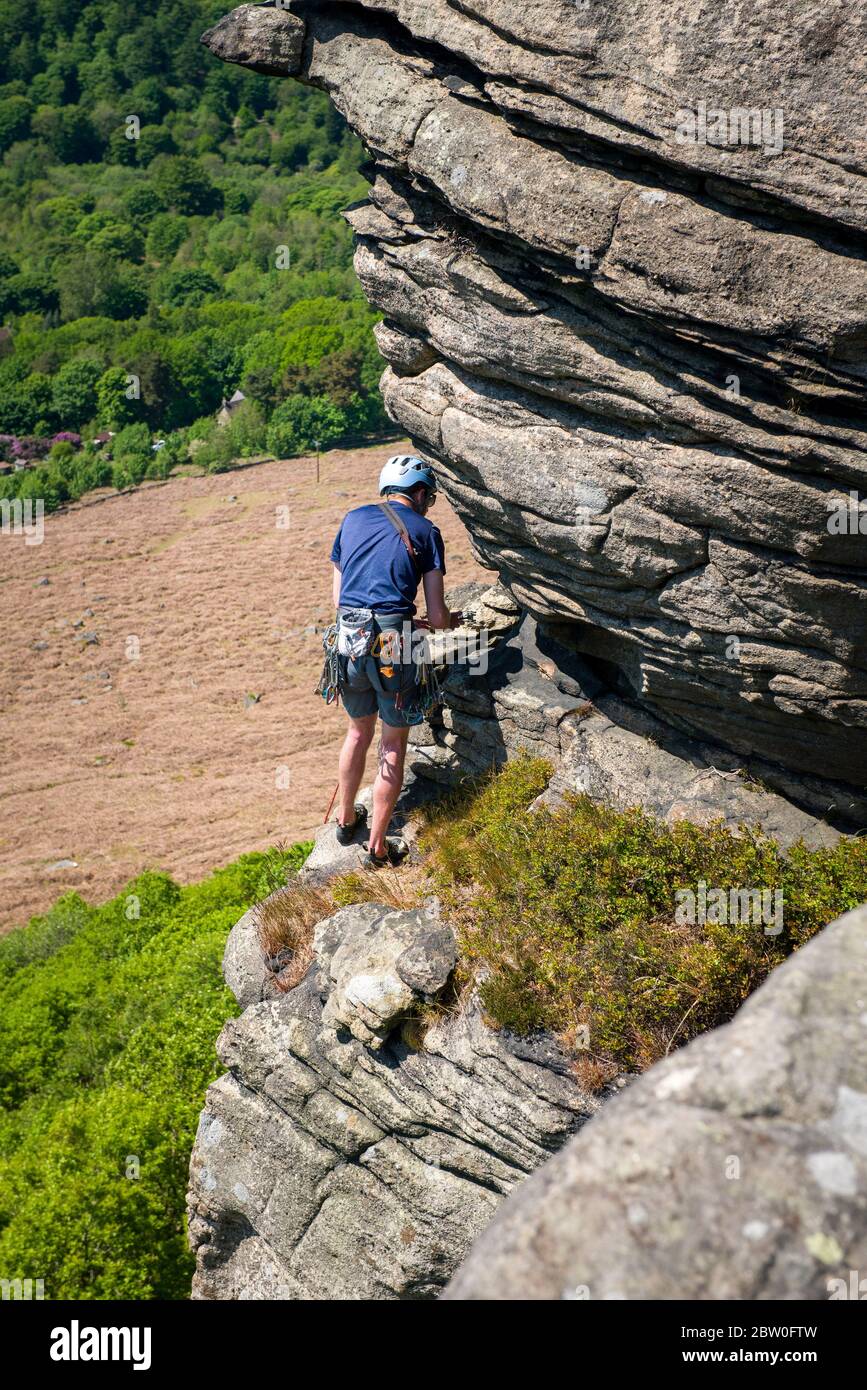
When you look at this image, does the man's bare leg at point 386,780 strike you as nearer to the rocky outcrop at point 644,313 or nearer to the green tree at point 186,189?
the rocky outcrop at point 644,313

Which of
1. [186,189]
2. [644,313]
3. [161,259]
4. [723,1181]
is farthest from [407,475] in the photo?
[186,189]

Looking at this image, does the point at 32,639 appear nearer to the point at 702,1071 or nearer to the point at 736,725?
the point at 736,725

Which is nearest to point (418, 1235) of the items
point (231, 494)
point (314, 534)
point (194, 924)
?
point (194, 924)

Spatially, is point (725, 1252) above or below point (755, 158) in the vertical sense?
below

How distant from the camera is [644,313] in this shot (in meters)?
7.32

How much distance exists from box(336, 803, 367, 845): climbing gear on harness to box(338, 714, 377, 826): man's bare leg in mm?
178

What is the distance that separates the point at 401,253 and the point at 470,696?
395 cm

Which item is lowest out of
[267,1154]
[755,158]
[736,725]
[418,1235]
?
[267,1154]

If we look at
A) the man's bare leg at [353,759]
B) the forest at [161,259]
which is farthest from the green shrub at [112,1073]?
the forest at [161,259]

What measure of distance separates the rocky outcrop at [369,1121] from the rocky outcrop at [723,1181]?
10.8 feet

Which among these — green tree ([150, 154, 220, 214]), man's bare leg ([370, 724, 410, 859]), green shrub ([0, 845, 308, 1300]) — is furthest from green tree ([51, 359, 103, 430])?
man's bare leg ([370, 724, 410, 859])

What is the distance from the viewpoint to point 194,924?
1884cm

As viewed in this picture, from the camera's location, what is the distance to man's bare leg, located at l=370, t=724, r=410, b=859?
373 inches

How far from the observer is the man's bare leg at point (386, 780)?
9.48 m
